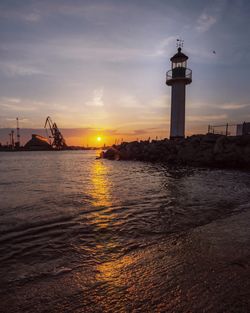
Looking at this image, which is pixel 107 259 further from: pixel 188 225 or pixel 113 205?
pixel 113 205

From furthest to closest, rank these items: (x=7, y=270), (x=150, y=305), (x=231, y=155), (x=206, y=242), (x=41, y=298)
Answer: (x=231, y=155)
(x=206, y=242)
(x=7, y=270)
(x=41, y=298)
(x=150, y=305)

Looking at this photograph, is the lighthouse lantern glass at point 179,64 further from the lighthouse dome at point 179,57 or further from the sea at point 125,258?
the sea at point 125,258

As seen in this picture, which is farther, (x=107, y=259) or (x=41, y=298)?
(x=107, y=259)

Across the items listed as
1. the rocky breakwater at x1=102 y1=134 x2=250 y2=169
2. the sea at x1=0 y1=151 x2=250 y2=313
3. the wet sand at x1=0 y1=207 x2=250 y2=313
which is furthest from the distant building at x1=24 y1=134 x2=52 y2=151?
the wet sand at x1=0 y1=207 x2=250 y2=313

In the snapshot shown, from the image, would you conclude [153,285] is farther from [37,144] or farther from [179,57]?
[37,144]

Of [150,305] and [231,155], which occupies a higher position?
[231,155]

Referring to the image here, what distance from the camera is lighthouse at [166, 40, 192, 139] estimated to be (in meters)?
28.6

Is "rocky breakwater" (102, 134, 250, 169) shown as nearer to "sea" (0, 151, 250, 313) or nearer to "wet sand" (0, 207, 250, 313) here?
"sea" (0, 151, 250, 313)

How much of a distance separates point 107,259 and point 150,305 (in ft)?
4.33

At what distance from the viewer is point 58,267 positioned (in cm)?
326

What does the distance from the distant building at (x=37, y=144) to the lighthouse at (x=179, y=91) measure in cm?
11431

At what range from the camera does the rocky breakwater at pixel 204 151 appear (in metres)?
20.2

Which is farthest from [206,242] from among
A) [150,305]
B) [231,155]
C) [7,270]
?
[231,155]

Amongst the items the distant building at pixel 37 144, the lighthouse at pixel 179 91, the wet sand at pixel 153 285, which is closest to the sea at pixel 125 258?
the wet sand at pixel 153 285
